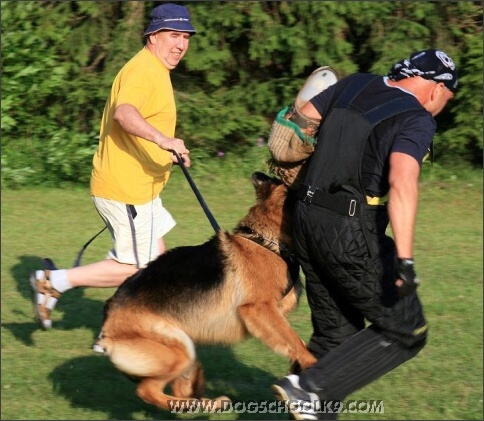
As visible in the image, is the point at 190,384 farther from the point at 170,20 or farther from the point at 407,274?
the point at 170,20

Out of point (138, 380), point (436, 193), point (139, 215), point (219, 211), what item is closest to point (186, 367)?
point (138, 380)

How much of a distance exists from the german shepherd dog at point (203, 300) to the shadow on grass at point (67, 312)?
5.63 feet

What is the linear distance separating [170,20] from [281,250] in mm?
1716

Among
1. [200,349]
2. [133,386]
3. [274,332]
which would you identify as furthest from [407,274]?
[200,349]

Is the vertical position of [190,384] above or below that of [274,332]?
below

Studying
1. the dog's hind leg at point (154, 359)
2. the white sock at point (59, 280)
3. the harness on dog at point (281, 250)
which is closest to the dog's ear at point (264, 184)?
the harness on dog at point (281, 250)

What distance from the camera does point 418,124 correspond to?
11.8ft

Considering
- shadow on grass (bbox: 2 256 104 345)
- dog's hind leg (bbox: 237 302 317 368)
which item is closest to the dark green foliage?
shadow on grass (bbox: 2 256 104 345)

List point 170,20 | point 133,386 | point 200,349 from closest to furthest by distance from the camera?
point 133,386, point 170,20, point 200,349

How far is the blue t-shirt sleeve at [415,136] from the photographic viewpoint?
355 centimetres

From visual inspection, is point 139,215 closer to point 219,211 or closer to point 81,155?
point 219,211

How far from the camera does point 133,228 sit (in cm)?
511

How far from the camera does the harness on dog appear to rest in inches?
161

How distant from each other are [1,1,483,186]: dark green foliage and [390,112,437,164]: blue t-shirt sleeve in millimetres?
6376
